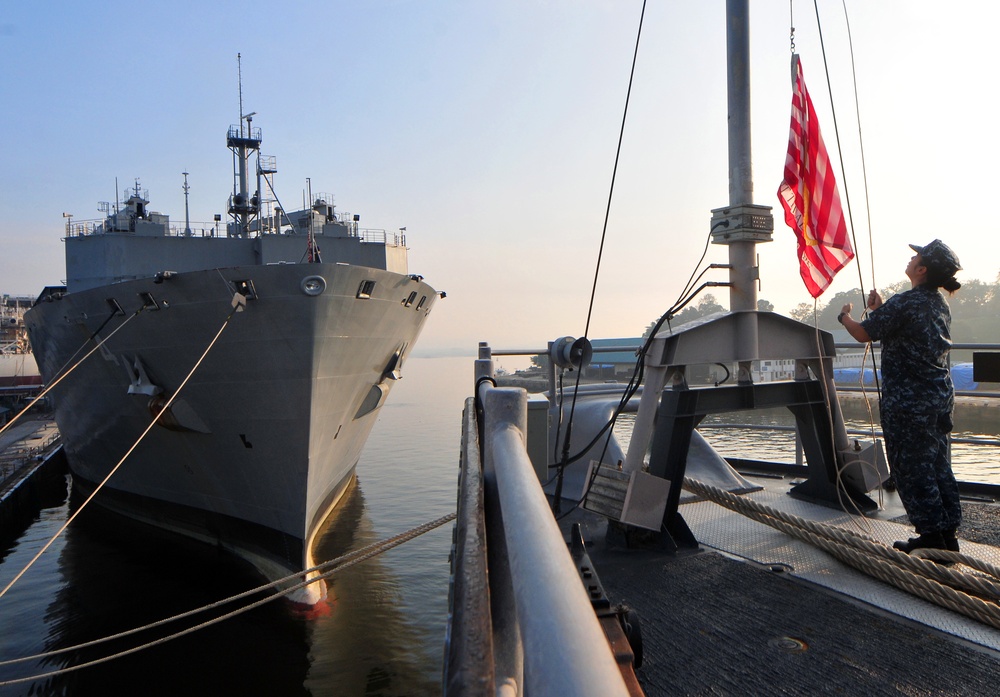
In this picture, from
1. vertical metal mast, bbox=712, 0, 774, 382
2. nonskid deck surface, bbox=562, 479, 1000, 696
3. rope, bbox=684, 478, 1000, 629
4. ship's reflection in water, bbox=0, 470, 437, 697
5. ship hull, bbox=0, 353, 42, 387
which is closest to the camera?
nonskid deck surface, bbox=562, 479, 1000, 696

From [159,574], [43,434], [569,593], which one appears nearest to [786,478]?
[569,593]

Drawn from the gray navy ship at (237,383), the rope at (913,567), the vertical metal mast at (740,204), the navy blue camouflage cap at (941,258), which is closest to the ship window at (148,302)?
the gray navy ship at (237,383)

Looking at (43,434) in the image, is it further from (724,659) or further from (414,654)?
(724,659)

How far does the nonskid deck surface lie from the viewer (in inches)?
102

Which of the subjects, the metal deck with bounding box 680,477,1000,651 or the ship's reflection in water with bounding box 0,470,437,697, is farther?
the ship's reflection in water with bounding box 0,470,437,697

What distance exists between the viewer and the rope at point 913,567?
10.0 ft

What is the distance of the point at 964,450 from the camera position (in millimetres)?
16031

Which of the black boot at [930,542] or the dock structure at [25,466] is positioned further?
the dock structure at [25,466]

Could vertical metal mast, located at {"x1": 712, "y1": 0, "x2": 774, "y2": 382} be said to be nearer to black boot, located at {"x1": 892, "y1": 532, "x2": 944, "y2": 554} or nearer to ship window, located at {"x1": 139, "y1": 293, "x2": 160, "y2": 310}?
black boot, located at {"x1": 892, "y1": 532, "x2": 944, "y2": 554}

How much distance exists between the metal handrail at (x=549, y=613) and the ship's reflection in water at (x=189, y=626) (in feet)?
24.3

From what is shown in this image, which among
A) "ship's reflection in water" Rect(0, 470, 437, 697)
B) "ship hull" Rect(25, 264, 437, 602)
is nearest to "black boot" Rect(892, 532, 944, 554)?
"ship's reflection in water" Rect(0, 470, 437, 697)

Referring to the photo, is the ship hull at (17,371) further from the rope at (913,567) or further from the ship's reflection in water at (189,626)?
the rope at (913,567)

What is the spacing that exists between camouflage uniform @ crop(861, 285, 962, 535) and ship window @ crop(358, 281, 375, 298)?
7192mm

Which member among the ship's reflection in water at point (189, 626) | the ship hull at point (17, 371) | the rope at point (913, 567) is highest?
the ship hull at point (17, 371)
